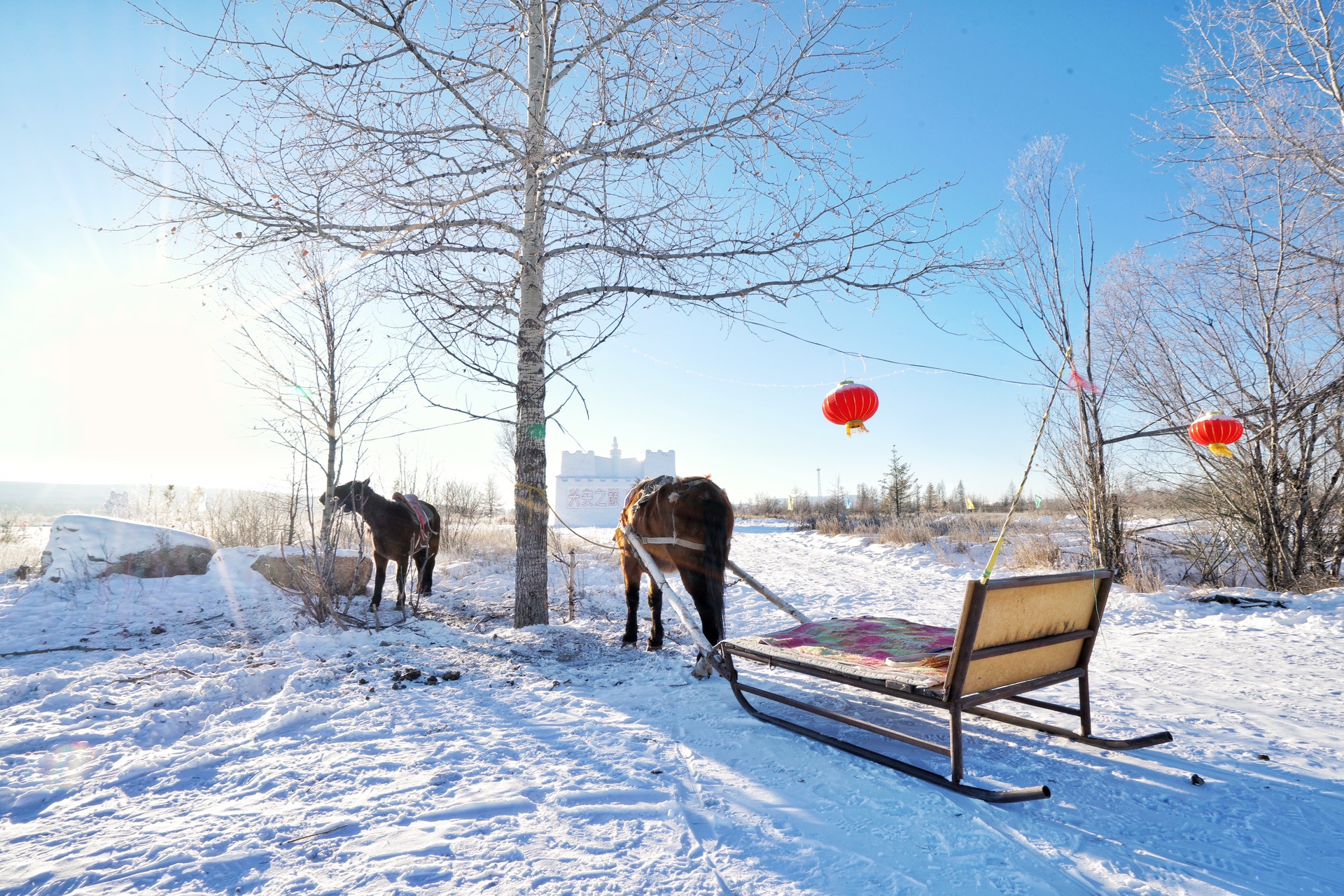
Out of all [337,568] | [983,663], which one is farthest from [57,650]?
[983,663]

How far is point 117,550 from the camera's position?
871 cm

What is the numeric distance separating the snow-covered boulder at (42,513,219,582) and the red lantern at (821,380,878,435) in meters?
9.83

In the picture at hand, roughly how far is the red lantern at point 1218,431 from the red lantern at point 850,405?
3757 mm

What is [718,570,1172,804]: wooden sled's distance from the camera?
2.61 m

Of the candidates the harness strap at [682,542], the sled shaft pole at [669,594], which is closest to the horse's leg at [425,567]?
the sled shaft pole at [669,594]

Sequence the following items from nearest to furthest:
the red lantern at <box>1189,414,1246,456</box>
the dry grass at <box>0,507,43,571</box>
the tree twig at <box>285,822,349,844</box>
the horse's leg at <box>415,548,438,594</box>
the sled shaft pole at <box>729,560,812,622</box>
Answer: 1. the tree twig at <box>285,822,349,844</box>
2. the sled shaft pole at <box>729,560,812,622</box>
3. the red lantern at <box>1189,414,1246,456</box>
4. the horse's leg at <box>415,548,438,594</box>
5. the dry grass at <box>0,507,43,571</box>

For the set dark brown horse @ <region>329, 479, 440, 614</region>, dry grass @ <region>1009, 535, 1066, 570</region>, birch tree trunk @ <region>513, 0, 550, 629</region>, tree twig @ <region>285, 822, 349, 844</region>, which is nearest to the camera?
tree twig @ <region>285, 822, 349, 844</region>

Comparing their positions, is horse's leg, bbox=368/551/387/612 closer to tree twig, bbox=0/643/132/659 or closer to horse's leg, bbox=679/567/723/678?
tree twig, bbox=0/643/132/659

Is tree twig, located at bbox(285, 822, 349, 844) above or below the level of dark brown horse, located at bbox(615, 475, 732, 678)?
below

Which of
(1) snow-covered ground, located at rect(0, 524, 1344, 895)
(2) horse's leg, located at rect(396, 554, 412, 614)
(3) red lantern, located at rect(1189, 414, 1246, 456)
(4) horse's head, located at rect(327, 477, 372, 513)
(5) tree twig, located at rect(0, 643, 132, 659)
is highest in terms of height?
(3) red lantern, located at rect(1189, 414, 1246, 456)

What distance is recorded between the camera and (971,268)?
19.9 ft

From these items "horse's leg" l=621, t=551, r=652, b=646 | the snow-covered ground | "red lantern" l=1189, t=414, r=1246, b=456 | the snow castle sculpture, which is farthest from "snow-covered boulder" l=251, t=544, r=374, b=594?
the snow castle sculpture

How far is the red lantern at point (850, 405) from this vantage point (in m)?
4.57

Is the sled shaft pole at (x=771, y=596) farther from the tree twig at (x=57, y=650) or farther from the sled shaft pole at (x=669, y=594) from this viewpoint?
the tree twig at (x=57, y=650)
